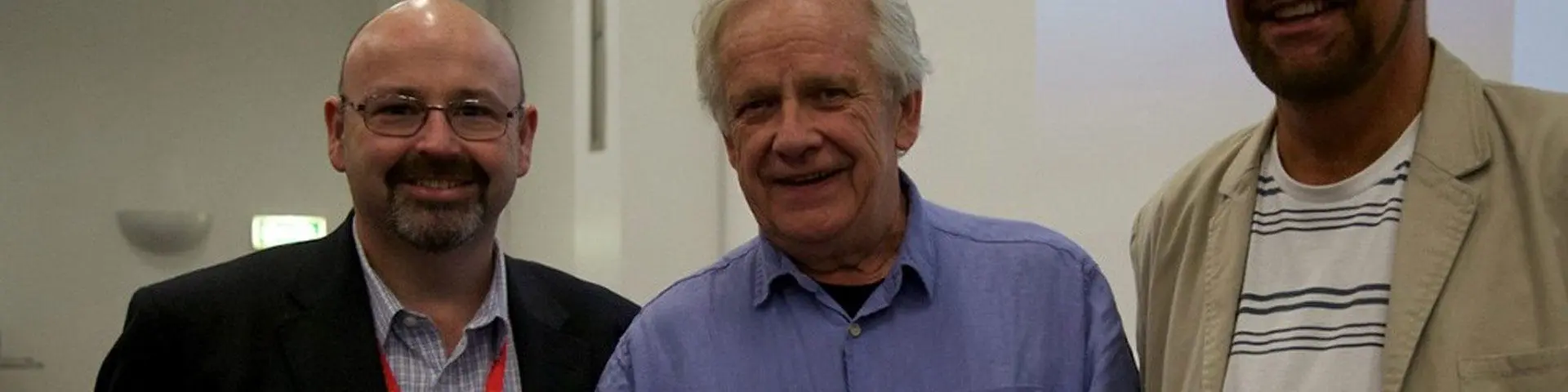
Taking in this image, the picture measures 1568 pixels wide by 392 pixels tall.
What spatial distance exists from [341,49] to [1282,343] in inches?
155

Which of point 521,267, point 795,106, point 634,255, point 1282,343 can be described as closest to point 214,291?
point 521,267

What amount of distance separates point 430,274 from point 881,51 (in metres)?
0.78

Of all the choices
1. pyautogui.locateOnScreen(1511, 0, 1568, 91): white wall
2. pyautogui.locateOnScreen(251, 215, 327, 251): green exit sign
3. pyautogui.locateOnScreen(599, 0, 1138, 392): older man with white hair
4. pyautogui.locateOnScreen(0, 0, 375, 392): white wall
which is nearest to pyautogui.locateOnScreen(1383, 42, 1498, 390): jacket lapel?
pyautogui.locateOnScreen(599, 0, 1138, 392): older man with white hair

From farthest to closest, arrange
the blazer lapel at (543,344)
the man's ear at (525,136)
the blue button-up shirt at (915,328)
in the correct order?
the man's ear at (525,136)
the blazer lapel at (543,344)
the blue button-up shirt at (915,328)

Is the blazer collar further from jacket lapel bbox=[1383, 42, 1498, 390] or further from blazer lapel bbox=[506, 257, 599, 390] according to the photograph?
jacket lapel bbox=[1383, 42, 1498, 390]

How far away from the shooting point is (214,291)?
1.96 meters

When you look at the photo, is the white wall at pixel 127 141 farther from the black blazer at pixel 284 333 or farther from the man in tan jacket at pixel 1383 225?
the man in tan jacket at pixel 1383 225

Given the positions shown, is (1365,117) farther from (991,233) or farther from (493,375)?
(493,375)

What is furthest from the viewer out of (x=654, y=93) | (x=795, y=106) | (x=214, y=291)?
(x=654, y=93)

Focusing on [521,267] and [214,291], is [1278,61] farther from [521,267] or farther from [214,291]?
[214,291]

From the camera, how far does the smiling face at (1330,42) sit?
1405mm

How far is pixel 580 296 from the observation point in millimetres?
2186

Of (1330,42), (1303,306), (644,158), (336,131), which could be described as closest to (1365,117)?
(1330,42)

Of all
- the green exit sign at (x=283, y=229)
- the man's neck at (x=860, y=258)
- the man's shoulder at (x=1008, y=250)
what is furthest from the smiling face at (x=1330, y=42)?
the green exit sign at (x=283, y=229)
